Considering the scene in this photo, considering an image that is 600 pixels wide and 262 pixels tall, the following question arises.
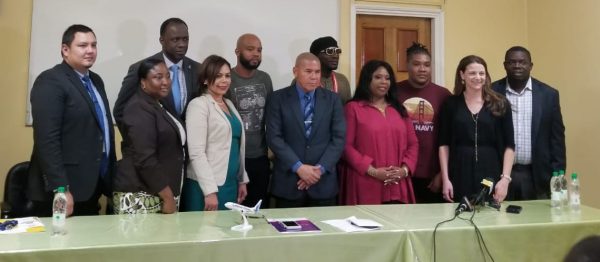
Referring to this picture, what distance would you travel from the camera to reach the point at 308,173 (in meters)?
2.83

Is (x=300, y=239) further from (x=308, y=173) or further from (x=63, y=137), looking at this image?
(x=63, y=137)

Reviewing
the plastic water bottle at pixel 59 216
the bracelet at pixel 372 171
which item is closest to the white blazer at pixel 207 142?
the plastic water bottle at pixel 59 216

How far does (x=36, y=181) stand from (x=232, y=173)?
98 centimetres

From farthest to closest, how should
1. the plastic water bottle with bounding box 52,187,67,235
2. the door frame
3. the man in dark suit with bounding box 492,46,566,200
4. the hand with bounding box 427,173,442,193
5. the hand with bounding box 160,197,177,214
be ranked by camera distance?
the door frame → the hand with bounding box 427,173,442,193 → the man in dark suit with bounding box 492,46,566,200 → the hand with bounding box 160,197,177,214 → the plastic water bottle with bounding box 52,187,67,235

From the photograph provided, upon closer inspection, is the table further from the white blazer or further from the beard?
the beard

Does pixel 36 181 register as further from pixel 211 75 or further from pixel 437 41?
pixel 437 41

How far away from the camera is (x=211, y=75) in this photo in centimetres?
269

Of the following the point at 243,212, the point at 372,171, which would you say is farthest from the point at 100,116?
the point at 372,171

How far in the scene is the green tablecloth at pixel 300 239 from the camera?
67.0 inches

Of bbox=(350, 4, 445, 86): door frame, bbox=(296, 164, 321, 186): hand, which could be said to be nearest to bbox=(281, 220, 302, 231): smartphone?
bbox=(296, 164, 321, 186): hand

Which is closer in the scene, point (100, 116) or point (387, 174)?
point (100, 116)

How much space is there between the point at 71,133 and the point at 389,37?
2.99 m

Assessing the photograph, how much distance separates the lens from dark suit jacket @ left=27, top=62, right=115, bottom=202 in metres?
2.28

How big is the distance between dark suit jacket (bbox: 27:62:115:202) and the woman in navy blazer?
180mm
